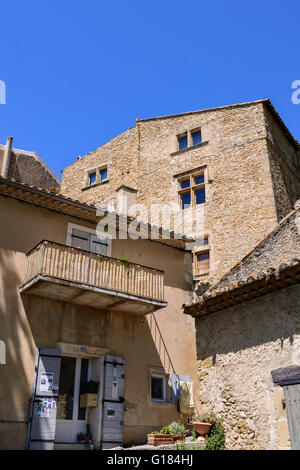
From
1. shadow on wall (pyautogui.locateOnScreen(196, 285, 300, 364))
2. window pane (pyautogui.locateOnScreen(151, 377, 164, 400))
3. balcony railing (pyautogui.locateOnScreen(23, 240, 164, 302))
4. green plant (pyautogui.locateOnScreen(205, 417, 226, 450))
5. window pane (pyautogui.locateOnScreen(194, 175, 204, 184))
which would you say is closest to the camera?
shadow on wall (pyautogui.locateOnScreen(196, 285, 300, 364))

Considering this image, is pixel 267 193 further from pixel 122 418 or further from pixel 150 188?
pixel 122 418

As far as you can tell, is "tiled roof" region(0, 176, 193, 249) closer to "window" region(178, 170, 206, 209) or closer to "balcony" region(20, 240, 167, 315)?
"balcony" region(20, 240, 167, 315)

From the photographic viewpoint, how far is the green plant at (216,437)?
10.2 m

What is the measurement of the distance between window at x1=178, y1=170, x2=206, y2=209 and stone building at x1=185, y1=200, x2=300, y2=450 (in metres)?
8.85

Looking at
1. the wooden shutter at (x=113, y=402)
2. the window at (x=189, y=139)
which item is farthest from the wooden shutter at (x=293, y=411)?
the window at (x=189, y=139)

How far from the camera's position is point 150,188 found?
2197cm

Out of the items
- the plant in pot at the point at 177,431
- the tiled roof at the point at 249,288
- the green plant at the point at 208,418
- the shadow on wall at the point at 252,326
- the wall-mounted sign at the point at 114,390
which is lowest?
the plant in pot at the point at 177,431

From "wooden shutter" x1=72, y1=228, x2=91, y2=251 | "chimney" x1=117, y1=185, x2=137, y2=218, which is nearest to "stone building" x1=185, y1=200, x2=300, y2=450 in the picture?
"wooden shutter" x1=72, y1=228, x2=91, y2=251

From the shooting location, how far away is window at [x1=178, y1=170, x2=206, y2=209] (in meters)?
20.5

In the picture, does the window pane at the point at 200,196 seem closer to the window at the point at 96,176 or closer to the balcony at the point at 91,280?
the window at the point at 96,176

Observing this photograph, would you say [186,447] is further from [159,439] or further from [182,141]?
[182,141]

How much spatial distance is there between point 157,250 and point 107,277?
3.18 m

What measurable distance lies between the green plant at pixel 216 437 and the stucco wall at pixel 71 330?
10.2 feet
